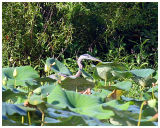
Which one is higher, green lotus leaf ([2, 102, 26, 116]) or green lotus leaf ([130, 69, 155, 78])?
green lotus leaf ([130, 69, 155, 78])

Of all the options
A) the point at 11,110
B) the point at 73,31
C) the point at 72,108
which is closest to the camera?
the point at 11,110

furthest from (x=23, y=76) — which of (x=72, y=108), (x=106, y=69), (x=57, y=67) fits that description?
(x=72, y=108)

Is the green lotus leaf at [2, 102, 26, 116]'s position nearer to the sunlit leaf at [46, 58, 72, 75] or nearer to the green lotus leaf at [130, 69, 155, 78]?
the sunlit leaf at [46, 58, 72, 75]

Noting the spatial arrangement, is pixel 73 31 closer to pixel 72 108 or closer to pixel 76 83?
pixel 76 83

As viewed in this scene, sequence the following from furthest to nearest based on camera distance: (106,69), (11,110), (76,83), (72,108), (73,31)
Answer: (73,31)
(106,69)
(76,83)
(72,108)
(11,110)

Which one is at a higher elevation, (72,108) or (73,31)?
(73,31)

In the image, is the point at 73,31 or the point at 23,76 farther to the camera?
the point at 73,31

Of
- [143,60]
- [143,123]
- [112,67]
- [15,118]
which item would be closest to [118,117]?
[143,123]

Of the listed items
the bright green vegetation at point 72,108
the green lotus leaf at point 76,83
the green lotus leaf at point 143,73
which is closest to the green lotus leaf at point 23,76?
the bright green vegetation at point 72,108

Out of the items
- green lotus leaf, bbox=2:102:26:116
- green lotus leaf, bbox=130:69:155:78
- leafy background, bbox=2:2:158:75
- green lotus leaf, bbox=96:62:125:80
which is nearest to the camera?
green lotus leaf, bbox=2:102:26:116

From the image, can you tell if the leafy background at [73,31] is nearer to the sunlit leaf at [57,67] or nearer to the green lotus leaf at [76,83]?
the sunlit leaf at [57,67]

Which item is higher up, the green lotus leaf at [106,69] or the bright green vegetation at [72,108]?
the green lotus leaf at [106,69]

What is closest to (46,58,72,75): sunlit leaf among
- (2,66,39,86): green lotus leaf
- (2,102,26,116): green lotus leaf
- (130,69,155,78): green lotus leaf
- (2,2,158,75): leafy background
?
(2,66,39,86): green lotus leaf

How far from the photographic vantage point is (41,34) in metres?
5.13
